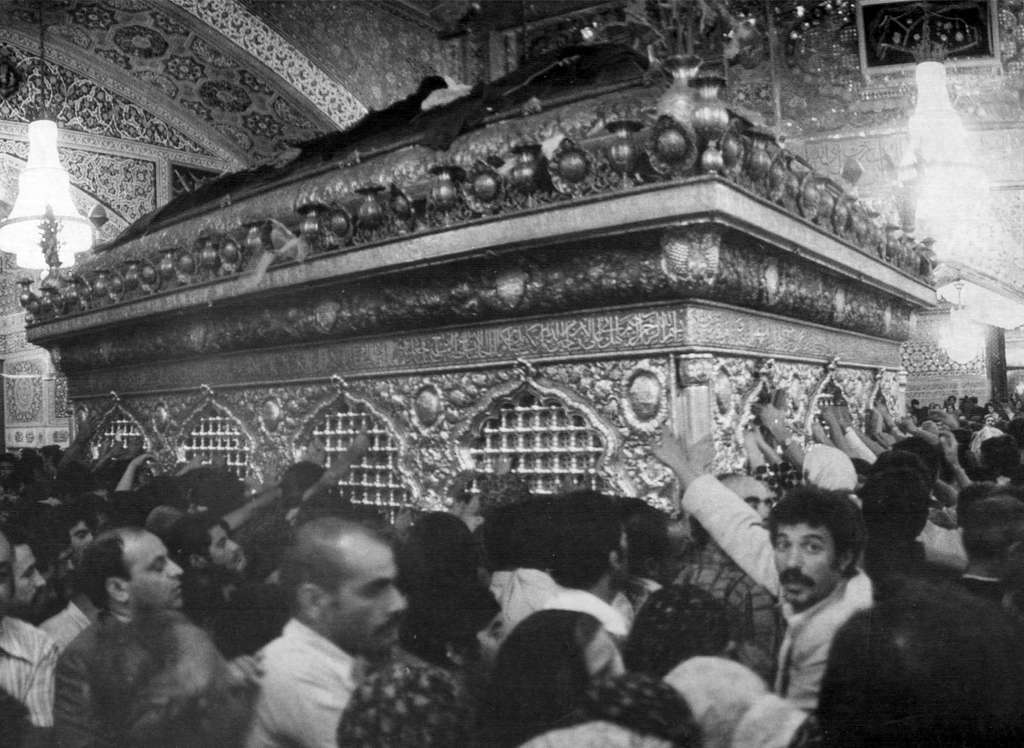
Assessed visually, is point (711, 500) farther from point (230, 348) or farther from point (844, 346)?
point (230, 348)

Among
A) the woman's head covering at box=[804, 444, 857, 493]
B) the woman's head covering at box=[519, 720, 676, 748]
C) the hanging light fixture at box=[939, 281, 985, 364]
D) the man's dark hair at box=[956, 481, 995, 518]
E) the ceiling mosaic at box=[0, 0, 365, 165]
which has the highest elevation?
the ceiling mosaic at box=[0, 0, 365, 165]

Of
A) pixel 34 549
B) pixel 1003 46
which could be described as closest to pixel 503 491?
pixel 34 549

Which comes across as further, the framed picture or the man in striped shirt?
the framed picture

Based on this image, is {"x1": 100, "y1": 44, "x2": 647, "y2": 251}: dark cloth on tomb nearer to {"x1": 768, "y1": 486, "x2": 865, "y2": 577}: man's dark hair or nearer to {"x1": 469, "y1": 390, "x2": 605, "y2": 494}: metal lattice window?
{"x1": 469, "y1": 390, "x2": 605, "y2": 494}: metal lattice window

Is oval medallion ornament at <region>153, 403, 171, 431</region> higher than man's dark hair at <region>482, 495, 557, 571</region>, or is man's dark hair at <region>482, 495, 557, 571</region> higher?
oval medallion ornament at <region>153, 403, 171, 431</region>

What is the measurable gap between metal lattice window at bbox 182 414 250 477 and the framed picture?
25.4 feet

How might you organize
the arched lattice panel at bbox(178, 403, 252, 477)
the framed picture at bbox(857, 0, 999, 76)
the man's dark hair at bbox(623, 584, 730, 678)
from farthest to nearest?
the framed picture at bbox(857, 0, 999, 76) < the arched lattice panel at bbox(178, 403, 252, 477) < the man's dark hair at bbox(623, 584, 730, 678)

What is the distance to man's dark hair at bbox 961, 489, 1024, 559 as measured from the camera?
114 centimetres

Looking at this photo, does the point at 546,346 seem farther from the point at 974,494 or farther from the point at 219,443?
the point at 219,443

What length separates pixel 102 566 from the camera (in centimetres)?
105

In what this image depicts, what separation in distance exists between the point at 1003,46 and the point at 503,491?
8.83 m

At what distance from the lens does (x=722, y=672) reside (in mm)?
898

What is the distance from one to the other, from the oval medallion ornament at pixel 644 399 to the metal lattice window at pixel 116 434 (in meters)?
2.00

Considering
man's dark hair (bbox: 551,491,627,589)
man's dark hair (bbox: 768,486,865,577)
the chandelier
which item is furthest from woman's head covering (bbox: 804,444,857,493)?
the chandelier
